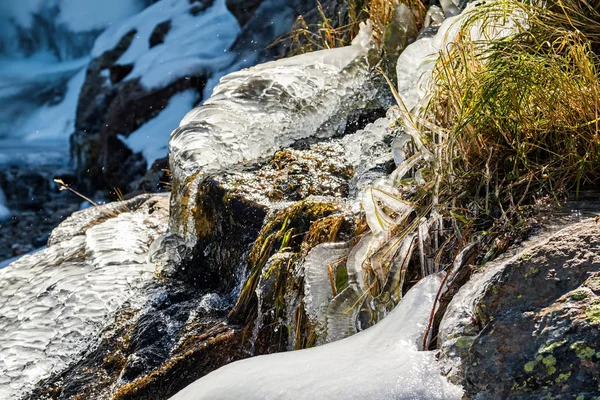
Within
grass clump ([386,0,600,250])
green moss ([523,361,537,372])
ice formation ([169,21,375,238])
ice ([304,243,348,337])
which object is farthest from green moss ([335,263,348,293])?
ice formation ([169,21,375,238])

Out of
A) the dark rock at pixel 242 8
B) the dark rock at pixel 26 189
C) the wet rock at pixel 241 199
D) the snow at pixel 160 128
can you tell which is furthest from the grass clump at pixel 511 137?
the dark rock at pixel 26 189

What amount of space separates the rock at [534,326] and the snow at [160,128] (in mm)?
8082

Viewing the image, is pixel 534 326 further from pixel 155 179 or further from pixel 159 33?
pixel 159 33

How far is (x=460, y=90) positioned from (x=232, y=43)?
810cm

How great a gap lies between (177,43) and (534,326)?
9871 millimetres

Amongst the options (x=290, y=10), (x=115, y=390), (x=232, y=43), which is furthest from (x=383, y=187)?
(x=232, y=43)

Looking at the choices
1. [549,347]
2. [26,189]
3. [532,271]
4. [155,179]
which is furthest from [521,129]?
[26,189]

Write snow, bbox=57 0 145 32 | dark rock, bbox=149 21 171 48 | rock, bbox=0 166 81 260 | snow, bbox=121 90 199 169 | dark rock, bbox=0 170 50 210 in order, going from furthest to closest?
snow, bbox=57 0 145 32 < dark rock, bbox=149 21 171 48 < dark rock, bbox=0 170 50 210 < snow, bbox=121 90 199 169 < rock, bbox=0 166 81 260

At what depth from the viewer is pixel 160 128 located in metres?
9.77

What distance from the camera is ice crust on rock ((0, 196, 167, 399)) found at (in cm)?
356

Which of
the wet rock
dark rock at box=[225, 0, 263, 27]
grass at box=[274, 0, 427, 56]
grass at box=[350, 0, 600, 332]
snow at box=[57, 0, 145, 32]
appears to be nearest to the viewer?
grass at box=[350, 0, 600, 332]

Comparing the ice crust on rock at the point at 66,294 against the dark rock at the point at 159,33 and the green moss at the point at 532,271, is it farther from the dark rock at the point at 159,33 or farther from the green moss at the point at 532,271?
the dark rock at the point at 159,33

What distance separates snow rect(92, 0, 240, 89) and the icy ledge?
8.37 meters

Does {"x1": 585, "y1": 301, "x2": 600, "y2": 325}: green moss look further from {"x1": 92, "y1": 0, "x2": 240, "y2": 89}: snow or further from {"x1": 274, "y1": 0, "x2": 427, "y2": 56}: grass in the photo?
{"x1": 92, "y1": 0, "x2": 240, "y2": 89}: snow
